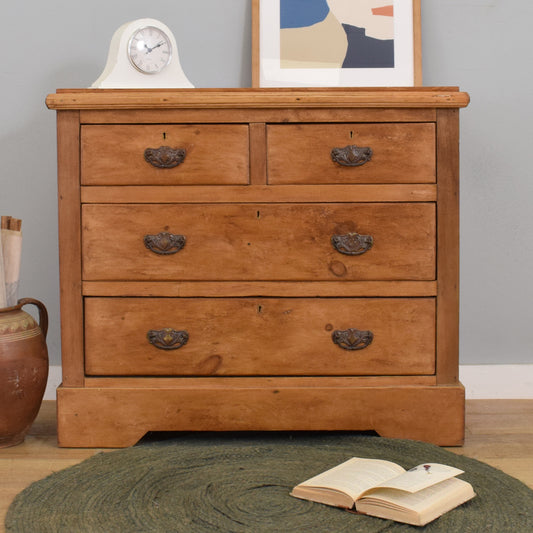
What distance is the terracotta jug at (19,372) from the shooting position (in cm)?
179

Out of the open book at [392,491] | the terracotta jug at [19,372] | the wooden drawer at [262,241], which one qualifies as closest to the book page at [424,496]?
the open book at [392,491]

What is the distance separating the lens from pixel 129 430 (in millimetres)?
1834

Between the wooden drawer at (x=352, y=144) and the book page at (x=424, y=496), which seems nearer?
the book page at (x=424, y=496)

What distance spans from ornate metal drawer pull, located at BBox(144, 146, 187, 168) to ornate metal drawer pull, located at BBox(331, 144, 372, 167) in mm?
424

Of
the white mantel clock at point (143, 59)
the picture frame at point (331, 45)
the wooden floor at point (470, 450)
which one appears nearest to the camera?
the wooden floor at point (470, 450)

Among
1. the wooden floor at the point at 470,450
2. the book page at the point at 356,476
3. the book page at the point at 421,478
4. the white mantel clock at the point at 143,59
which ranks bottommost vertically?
the wooden floor at the point at 470,450

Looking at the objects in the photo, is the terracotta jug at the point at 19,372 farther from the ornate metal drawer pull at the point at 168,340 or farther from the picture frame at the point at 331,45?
the picture frame at the point at 331,45

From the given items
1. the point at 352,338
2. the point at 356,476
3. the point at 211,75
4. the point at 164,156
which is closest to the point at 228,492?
the point at 356,476

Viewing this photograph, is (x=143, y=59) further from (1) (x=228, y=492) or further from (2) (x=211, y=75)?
(1) (x=228, y=492)

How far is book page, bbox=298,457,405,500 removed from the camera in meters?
1.42

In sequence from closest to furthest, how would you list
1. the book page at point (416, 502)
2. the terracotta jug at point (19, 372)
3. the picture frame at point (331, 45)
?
the book page at point (416, 502) → the terracotta jug at point (19, 372) → the picture frame at point (331, 45)

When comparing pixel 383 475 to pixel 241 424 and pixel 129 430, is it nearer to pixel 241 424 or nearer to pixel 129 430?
pixel 241 424

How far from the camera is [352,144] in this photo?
1823mm

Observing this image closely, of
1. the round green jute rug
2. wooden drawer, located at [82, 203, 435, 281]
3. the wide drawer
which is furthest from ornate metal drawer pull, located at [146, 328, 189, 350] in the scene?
the round green jute rug
